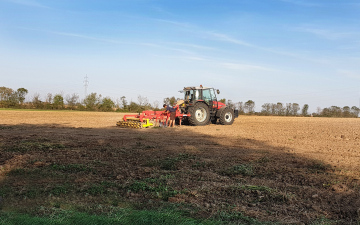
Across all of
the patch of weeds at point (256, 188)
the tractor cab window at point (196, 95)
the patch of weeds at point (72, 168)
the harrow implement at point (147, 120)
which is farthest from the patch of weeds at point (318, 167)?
the tractor cab window at point (196, 95)

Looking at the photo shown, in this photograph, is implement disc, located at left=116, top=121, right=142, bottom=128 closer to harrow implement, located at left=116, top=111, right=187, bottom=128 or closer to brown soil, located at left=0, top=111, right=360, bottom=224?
harrow implement, located at left=116, top=111, right=187, bottom=128

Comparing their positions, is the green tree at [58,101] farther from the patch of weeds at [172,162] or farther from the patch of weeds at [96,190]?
the patch of weeds at [96,190]

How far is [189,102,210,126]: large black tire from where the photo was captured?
17531 millimetres

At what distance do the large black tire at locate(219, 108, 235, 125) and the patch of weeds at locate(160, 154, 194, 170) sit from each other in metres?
11.2

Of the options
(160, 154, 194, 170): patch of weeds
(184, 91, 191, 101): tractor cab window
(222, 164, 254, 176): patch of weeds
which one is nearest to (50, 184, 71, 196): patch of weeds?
(160, 154, 194, 170): patch of weeds

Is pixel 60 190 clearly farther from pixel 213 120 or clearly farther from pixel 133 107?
pixel 133 107

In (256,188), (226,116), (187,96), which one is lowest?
(256,188)

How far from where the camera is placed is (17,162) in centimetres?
654

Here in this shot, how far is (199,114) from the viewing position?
1823cm

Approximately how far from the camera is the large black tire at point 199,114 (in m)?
17.5

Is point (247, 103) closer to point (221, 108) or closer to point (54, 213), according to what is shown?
point (221, 108)

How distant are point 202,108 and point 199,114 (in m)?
0.41

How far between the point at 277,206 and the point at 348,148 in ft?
22.6

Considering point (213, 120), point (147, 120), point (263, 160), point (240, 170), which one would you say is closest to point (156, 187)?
point (240, 170)
